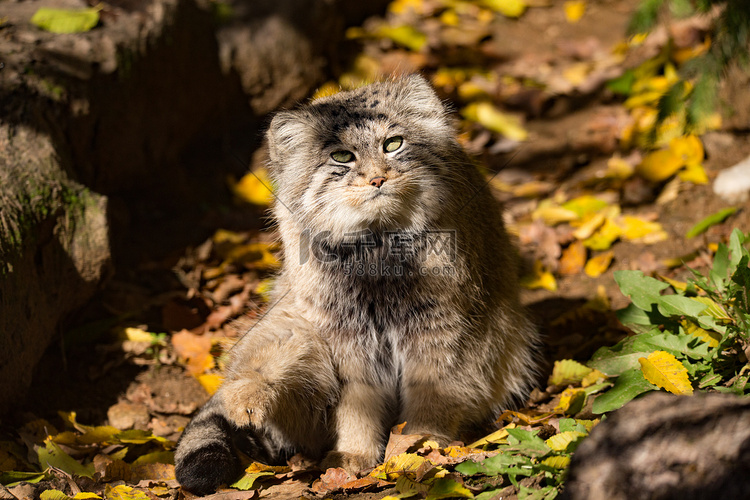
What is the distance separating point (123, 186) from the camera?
5.35 m

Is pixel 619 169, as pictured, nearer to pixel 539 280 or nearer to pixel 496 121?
pixel 496 121

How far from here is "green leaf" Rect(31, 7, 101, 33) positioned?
A: 4770 mm

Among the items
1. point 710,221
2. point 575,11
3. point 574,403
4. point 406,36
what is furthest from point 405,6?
point 574,403

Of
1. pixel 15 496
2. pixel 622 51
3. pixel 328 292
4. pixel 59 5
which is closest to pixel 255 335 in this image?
pixel 328 292

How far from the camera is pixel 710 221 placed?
4652 millimetres

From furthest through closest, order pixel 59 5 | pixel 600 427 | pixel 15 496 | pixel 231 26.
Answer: pixel 231 26 < pixel 59 5 < pixel 15 496 < pixel 600 427

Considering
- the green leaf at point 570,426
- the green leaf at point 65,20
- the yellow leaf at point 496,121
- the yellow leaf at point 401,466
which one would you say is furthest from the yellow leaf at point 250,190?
the green leaf at point 570,426

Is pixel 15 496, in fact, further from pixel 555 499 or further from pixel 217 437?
pixel 555 499

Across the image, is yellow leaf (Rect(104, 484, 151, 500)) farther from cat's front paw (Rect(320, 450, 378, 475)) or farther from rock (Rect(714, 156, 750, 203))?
rock (Rect(714, 156, 750, 203))

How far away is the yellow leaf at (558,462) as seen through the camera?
8.39ft

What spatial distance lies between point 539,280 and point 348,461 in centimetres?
225

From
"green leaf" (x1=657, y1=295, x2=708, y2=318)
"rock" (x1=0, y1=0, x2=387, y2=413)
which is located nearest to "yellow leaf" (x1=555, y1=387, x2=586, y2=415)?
"green leaf" (x1=657, y1=295, x2=708, y2=318)

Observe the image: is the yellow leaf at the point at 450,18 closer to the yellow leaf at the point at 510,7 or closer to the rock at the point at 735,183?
the yellow leaf at the point at 510,7

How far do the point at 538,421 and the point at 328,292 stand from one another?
126 centimetres
